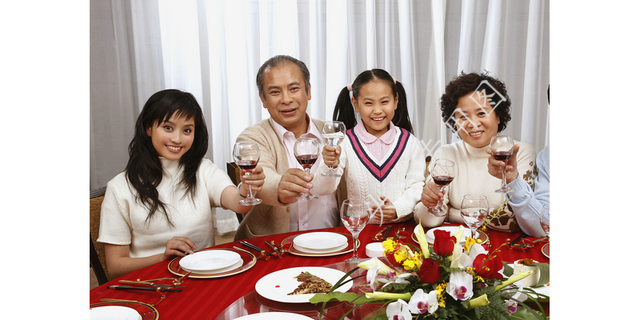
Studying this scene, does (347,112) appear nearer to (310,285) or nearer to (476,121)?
(476,121)

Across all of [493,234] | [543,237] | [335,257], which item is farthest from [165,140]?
[543,237]

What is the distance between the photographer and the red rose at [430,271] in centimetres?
57

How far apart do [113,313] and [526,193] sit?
4.01 ft

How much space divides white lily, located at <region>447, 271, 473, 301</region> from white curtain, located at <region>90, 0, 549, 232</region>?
2.21 metres

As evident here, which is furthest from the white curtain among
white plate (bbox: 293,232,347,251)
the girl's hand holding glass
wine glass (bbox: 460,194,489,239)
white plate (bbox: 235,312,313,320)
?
white plate (bbox: 235,312,313,320)

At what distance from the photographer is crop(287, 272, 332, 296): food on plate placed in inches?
33.9

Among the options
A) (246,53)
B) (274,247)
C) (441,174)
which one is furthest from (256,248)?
(246,53)

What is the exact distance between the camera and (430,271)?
1.88 feet

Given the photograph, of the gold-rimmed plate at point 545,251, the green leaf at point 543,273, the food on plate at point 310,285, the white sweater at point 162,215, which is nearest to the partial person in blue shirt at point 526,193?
the gold-rimmed plate at point 545,251

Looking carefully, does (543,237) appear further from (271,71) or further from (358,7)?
(358,7)

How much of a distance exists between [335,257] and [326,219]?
0.81 metres

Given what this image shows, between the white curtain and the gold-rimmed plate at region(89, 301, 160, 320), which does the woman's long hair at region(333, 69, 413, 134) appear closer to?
the white curtain

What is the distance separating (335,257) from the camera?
3.74 ft

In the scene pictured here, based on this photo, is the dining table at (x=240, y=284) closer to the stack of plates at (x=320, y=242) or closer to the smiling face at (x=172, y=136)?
the stack of plates at (x=320, y=242)
